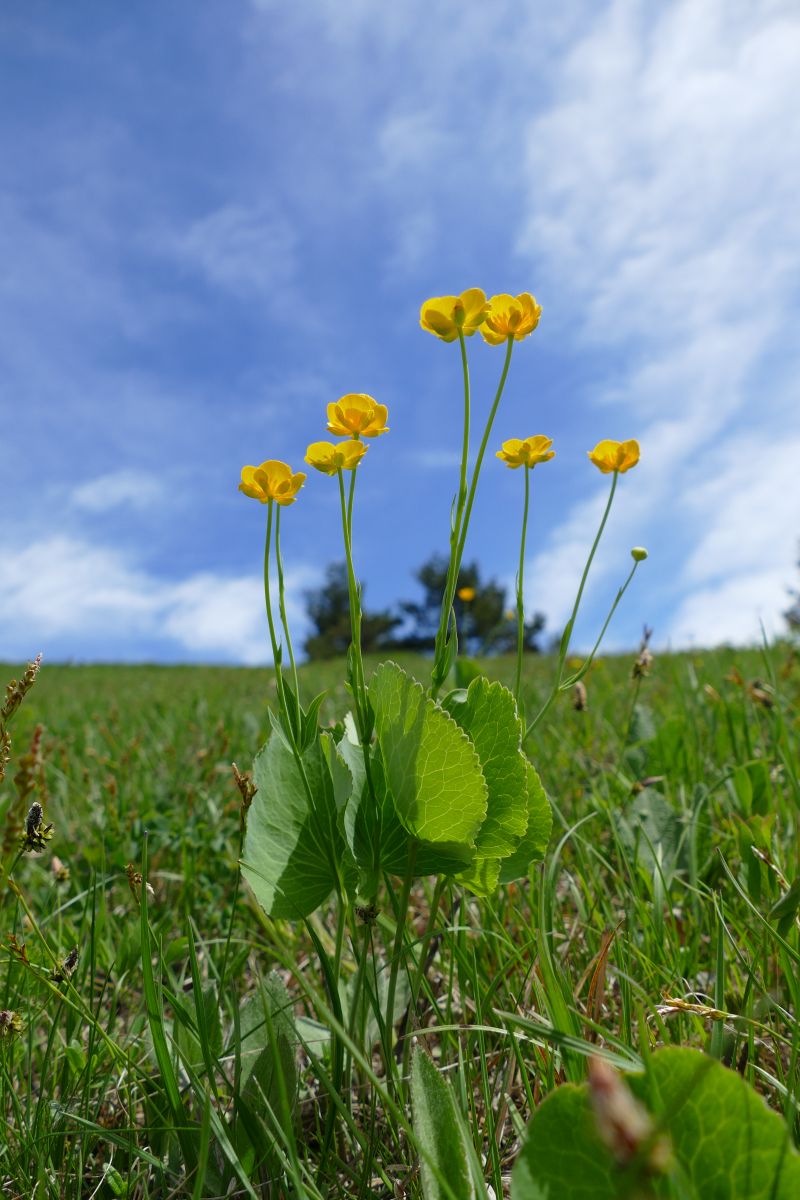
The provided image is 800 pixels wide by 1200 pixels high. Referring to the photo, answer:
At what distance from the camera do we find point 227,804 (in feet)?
9.09

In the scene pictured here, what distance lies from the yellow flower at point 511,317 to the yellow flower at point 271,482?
0.36 metres

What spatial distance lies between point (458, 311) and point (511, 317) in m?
0.10

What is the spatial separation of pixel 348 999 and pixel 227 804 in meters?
1.51

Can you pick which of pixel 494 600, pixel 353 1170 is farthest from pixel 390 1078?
pixel 494 600

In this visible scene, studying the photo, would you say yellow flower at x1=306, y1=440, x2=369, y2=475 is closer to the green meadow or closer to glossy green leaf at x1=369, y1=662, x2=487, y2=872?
glossy green leaf at x1=369, y1=662, x2=487, y2=872

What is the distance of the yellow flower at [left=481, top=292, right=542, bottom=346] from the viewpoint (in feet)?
3.84

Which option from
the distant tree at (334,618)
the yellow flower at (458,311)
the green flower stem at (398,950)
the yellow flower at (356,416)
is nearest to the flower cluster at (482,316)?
the yellow flower at (458,311)

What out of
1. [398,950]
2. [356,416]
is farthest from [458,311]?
[398,950]

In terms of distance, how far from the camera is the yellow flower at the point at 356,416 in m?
1.15

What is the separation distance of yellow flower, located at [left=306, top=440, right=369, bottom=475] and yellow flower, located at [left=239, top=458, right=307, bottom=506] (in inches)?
1.4

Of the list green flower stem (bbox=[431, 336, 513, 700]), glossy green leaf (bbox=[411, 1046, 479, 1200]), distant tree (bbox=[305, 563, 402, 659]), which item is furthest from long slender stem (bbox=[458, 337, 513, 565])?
distant tree (bbox=[305, 563, 402, 659])

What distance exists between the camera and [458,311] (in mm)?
1113

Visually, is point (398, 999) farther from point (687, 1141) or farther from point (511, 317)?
point (511, 317)

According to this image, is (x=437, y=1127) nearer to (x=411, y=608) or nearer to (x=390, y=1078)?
(x=390, y=1078)
